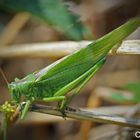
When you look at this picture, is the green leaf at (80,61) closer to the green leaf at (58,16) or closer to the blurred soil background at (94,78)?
the green leaf at (58,16)

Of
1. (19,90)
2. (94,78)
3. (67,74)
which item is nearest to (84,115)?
(67,74)

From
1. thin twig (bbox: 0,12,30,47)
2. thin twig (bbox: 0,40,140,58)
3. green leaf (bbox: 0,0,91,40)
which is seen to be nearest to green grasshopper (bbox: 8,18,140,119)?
thin twig (bbox: 0,40,140,58)

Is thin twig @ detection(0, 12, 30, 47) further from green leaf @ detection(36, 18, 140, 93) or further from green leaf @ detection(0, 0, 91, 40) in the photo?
green leaf @ detection(36, 18, 140, 93)

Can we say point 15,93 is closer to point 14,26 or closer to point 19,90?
point 19,90

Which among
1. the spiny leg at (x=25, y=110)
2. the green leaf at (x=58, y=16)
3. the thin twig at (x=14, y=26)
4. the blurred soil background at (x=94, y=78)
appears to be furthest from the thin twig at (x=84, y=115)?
the thin twig at (x=14, y=26)

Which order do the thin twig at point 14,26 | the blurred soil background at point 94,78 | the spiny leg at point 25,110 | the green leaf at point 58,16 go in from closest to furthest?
1. the spiny leg at point 25,110
2. the green leaf at point 58,16
3. the blurred soil background at point 94,78
4. the thin twig at point 14,26

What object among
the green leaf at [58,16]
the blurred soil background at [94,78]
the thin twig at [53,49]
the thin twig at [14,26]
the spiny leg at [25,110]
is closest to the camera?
the spiny leg at [25,110]
